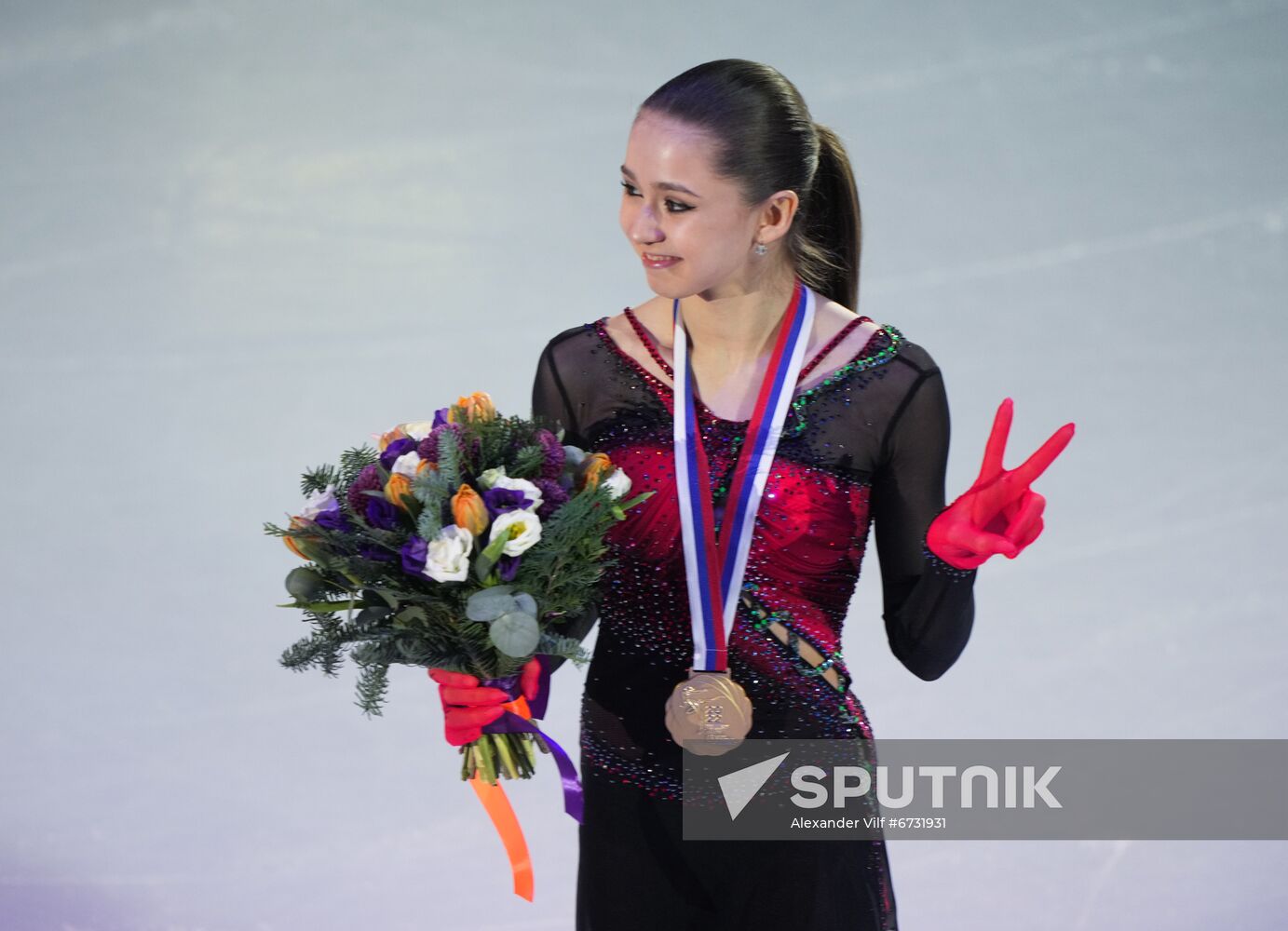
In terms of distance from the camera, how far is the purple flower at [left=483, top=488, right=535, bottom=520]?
1.65 m

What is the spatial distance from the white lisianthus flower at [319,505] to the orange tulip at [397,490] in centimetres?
9

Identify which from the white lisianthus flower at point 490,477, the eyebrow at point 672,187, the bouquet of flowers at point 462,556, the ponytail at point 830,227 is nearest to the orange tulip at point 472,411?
the bouquet of flowers at point 462,556

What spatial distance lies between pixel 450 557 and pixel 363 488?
0.65 feet

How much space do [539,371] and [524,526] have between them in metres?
0.43

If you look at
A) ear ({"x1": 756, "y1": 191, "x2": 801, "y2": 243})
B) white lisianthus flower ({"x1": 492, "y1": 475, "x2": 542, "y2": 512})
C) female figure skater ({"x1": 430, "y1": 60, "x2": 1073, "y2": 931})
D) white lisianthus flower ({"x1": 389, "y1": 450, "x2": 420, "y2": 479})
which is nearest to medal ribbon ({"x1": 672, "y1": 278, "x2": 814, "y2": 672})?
female figure skater ({"x1": 430, "y1": 60, "x2": 1073, "y2": 931})

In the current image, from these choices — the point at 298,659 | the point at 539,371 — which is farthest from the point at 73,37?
the point at 298,659

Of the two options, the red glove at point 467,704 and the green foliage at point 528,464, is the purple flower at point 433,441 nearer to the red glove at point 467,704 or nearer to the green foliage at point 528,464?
the green foliage at point 528,464

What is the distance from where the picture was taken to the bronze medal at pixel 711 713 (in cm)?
175

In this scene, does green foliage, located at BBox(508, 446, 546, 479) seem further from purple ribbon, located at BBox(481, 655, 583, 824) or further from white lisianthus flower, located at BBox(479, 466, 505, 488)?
purple ribbon, located at BBox(481, 655, 583, 824)

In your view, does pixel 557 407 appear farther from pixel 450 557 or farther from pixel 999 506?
pixel 999 506

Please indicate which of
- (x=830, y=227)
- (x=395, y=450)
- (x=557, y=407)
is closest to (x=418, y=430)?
(x=395, y=450)

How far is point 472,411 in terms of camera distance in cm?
180

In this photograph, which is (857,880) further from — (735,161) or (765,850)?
(735,161)

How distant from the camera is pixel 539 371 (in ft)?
6.61
